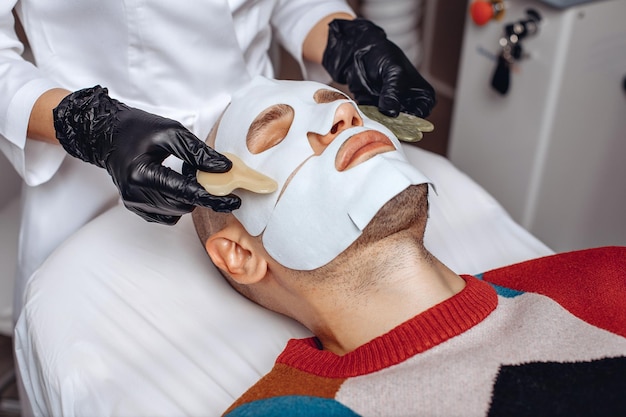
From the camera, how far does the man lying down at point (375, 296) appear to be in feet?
3.12

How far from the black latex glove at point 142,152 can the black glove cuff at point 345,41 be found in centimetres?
50

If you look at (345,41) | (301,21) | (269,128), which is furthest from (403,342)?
(301,21)

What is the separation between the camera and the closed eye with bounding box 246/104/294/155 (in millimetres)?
1129

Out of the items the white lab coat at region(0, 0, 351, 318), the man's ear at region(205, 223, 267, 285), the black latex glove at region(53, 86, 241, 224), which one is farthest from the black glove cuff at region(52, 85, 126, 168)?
the man's ear at region(205, 223, 267, 285)

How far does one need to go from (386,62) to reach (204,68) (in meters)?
0.35

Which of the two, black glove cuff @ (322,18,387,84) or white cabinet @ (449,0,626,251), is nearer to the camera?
black glove cuff @ (322,18,387,84)

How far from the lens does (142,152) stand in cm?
102

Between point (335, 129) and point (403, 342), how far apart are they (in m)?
0.34

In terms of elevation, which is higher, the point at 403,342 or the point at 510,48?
the point at 510,48

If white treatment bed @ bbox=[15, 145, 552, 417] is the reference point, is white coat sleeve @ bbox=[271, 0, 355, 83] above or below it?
above

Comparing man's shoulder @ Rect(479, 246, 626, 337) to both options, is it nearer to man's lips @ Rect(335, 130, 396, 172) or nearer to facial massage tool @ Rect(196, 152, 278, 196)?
man's lips @ Rect(335, 130, 396, 172)

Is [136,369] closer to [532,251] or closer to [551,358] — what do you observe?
[551,358]

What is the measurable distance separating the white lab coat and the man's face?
0.26m

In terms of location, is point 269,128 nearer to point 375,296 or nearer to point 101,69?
point 375,296
